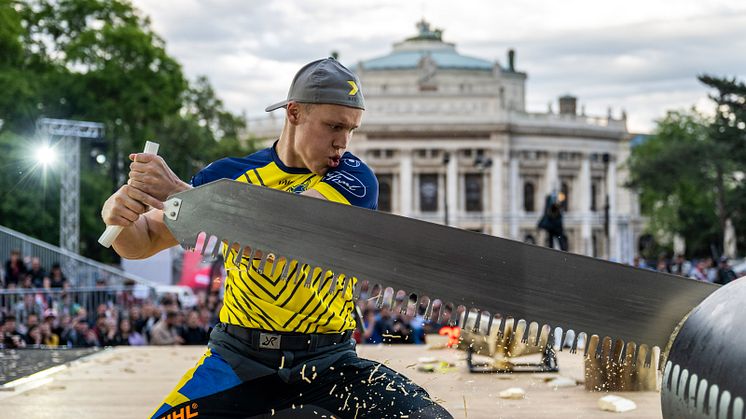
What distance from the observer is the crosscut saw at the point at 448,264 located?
3.17 m

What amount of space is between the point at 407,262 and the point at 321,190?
0.46 meters

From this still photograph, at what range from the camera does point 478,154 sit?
108m

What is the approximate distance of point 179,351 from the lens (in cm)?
1230

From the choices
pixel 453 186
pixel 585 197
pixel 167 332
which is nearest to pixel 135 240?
pixel 167 332

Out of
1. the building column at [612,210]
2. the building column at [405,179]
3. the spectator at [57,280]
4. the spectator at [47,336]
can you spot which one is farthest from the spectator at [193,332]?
the building column at [612,210]

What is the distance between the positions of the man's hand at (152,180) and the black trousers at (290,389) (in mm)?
565

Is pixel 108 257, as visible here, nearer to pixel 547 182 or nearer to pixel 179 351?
pixel 179 351

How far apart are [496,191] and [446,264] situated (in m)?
105

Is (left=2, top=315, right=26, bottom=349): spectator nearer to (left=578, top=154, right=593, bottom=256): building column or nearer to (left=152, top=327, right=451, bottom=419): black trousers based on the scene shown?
(left=152, top=327, right=451, bottom=419): black trousers

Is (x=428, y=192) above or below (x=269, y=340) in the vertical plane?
above

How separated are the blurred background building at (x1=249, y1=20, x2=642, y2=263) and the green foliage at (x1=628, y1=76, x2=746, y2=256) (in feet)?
38.8

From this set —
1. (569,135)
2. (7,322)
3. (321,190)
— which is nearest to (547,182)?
(569,135)

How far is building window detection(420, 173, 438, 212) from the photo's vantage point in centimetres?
10806

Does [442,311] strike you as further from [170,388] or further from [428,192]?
[428,192]
